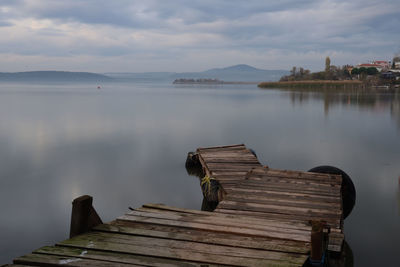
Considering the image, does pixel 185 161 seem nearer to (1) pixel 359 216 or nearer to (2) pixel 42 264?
(1) pixel 359 216

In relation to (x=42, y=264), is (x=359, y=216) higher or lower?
lower

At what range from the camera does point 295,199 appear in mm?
6797

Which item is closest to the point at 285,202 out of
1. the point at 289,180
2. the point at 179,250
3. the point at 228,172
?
the point at 289,180

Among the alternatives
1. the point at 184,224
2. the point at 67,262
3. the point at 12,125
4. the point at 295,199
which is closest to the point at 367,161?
the point at 295,199

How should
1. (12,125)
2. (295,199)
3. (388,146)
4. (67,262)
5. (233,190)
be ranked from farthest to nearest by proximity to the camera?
(12,125), (388,146), (233,190), (295,199), (67,262)

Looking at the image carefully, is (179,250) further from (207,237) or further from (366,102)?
(366,102)

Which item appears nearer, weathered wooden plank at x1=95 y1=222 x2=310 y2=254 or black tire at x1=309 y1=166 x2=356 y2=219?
weathered wooden plank at x1=95 y1=222 x2=310 y2=254

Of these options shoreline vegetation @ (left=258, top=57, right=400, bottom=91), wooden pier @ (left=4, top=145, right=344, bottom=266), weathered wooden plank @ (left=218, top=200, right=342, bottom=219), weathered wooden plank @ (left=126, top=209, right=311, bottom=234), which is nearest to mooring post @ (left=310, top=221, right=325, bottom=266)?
wooden pier @ (left=4, top=145, right=344, bottom=266)

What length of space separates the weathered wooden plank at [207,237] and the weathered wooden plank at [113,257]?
54cm

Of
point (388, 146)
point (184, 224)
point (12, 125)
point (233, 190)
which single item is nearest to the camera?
point (184, 224)

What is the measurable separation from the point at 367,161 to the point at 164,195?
782 cm

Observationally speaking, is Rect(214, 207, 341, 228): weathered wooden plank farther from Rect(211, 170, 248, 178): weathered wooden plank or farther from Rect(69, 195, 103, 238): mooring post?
Rect(211, 170, 248, 178): weathered wooden plank

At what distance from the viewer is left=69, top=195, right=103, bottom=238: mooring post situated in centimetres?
431

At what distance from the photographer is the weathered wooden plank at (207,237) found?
13.5ft
